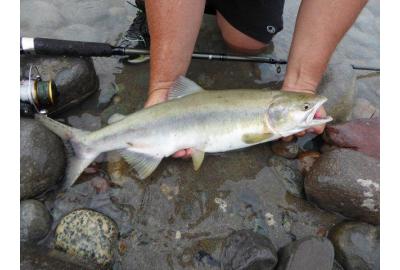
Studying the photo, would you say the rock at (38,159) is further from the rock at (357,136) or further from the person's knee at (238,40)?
the rock at (357,136)

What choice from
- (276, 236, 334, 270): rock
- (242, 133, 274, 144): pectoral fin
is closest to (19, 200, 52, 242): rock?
(242, 133, 274, 144): pectoral fin

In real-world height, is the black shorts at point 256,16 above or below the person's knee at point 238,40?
above

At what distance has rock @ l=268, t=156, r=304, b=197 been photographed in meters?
3.37

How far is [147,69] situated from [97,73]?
588 millimetres

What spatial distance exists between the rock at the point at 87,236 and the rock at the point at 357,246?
1936mm

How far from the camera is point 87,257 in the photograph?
2.76m

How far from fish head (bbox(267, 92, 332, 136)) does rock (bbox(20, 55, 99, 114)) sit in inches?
78.1

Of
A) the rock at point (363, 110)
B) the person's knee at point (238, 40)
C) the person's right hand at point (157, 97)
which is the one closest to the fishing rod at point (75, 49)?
the person's knee at point (238, 40)

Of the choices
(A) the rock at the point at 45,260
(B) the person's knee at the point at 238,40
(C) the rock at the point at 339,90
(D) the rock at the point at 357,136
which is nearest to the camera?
(A) the rock at the point at 45,260

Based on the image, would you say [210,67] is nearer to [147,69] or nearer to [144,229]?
[147,69]

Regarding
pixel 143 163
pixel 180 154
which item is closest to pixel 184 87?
pixel 180 154

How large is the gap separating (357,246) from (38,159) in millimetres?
2840

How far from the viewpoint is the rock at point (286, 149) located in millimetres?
3508

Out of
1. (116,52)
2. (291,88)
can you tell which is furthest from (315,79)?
(116,52)
